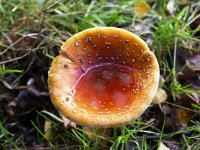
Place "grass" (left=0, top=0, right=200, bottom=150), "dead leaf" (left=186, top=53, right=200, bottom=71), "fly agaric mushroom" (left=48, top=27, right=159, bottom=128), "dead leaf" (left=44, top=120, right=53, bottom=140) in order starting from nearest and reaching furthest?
"fly agaric mushroom" (left=48, top=27, right=159, bottom=128) < "grass" (left=0, top=0, right=200, bottom=150) < "dead leaf" (left=44, top=120, right=53, bottom=140) < "dead leaf" (left=186, top=53, right=200, bottom=71)

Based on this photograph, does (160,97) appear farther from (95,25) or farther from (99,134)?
(95,25)

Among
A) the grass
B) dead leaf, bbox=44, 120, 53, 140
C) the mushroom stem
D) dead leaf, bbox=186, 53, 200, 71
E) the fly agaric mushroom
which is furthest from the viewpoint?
dead leaf, bbox=186, 53, 200, 71

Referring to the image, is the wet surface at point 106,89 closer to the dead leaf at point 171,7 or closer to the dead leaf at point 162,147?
the dead leaf at point 162,147

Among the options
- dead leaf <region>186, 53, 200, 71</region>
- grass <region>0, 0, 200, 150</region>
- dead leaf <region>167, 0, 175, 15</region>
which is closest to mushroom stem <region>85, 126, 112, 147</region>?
grass <region>0, 0, 200, 150</region>

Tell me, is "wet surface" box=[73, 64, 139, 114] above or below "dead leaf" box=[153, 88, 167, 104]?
above

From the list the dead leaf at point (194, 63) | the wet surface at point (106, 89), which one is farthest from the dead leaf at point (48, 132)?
the dead leaf at point (194, 63)

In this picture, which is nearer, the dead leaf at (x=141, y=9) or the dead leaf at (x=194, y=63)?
the dead leaf at (x=194, y=63)

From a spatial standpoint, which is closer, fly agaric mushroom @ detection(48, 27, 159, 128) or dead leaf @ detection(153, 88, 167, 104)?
fly agaric mushroom @ detection(48, 27, 159, 128)

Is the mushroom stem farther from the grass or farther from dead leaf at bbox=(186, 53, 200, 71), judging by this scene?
dead leaf at bbox=(186, 53, 200, 71)
